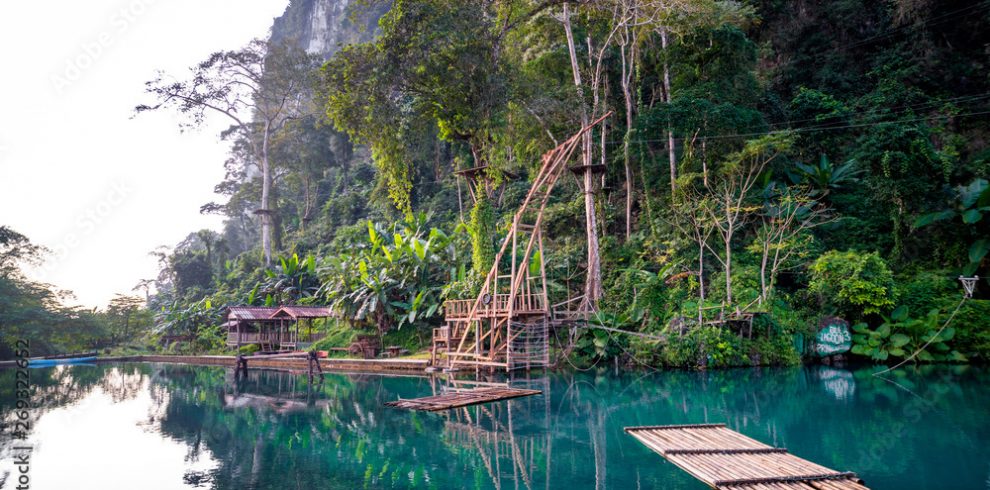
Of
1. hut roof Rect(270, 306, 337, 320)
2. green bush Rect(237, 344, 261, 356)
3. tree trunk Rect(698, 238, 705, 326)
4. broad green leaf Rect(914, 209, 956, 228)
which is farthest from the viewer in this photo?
green bush Rect(237, 344, 261, 356)

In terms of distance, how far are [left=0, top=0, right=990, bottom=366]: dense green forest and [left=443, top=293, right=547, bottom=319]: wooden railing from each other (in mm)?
1532

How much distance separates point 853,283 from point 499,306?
367 inches

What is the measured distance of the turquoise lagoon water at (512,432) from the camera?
268 inches

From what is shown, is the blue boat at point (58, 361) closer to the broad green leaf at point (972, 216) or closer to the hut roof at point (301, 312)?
the hut roof at point (301, 312)

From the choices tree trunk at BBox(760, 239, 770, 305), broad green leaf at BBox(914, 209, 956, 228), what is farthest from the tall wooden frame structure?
broad green leaf at BBox(914, 209, 956, 228)

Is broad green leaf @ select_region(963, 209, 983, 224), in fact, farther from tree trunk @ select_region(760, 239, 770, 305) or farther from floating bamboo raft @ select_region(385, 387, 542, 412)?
floating bamboo raft @ select_region(385, 387, 542, 412)

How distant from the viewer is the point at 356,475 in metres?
6.98

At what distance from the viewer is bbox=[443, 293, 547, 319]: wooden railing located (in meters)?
15.3

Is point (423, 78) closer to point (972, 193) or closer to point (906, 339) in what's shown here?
point (906, 339)

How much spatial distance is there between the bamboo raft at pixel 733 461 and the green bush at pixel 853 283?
10.0 metres

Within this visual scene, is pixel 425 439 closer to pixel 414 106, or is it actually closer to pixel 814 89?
pixel 414 106

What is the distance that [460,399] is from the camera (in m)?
11.2

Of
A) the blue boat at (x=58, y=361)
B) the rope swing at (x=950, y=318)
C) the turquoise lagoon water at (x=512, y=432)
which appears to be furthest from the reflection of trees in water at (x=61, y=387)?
the rope swing at (x=950, y=318)

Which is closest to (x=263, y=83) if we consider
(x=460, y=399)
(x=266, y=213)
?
(x=266, y=213)
